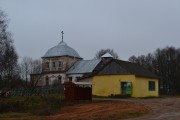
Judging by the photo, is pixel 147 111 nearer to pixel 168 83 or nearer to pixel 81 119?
pixel 81 119

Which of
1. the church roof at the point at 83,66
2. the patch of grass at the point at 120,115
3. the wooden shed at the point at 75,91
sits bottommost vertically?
the patch of grass at the point at 120,115

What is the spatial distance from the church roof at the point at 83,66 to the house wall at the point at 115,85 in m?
20.1

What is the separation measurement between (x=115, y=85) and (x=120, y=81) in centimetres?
83

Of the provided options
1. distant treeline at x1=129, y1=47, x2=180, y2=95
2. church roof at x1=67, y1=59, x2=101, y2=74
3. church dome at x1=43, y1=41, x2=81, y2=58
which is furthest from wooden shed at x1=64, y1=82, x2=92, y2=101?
distant treeline at x1=129, y1=47, x2=180, y2=95

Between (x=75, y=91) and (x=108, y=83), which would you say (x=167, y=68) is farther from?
(x=75, y=91)

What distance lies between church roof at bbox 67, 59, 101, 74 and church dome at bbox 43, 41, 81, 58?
2.91 metres

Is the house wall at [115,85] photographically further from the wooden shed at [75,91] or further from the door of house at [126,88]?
the wooden shed at [75,91]

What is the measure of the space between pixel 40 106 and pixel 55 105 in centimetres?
133

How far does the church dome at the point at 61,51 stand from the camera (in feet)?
275

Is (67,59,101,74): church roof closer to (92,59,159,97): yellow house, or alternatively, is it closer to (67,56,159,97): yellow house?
(67,56,159,97): yellow house

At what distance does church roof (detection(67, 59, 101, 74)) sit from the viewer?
78.1 meters

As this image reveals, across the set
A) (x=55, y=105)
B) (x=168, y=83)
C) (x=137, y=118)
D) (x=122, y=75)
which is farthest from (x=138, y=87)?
(x=168, y=83)

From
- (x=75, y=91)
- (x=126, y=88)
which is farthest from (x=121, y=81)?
(x=75, y=91)

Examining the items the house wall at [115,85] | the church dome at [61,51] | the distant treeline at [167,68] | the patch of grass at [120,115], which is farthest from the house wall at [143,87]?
the distant treeline at [167,68]
